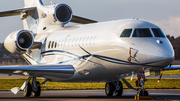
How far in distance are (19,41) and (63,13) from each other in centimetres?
384

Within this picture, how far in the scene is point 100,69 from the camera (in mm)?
18125

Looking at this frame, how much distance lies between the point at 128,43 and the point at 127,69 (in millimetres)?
1297

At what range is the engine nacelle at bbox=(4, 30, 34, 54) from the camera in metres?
21.8

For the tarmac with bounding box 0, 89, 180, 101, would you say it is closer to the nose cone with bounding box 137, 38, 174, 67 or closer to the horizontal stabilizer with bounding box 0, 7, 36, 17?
the nose cone with bounding box 137, 38, 174, 67

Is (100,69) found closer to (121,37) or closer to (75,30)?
(121,37)

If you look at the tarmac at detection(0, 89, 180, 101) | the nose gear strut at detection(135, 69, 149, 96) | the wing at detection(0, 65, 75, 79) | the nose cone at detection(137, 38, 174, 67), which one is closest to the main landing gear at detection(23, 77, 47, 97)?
the tarmac at detection(0, 89, 180, 101)

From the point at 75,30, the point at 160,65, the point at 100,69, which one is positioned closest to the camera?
the point at 160,65

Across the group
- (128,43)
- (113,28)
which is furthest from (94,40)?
(128,43)

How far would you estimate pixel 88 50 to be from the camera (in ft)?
61.2

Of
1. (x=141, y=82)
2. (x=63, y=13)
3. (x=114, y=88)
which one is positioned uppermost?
(x=63, y=13)

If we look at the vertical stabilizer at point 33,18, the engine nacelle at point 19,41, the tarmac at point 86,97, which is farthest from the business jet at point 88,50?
the tarmac at point 86,97

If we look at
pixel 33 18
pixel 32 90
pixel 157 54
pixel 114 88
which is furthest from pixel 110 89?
pixel 33 18

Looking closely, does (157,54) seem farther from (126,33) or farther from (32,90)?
(32,90)

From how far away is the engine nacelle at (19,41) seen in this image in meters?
21.8
